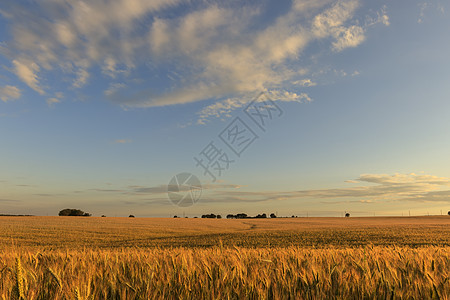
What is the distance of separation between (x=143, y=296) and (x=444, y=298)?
219 cm

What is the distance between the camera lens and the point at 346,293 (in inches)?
95.0

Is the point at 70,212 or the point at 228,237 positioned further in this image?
the point at 70,212

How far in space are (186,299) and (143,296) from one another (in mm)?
321

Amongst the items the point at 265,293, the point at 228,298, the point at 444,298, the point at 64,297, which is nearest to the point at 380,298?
the point at 444,298

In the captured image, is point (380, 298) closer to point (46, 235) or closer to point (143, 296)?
point (143, 296)

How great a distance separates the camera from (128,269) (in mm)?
3291

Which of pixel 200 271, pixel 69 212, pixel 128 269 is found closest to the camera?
pixel 200 271

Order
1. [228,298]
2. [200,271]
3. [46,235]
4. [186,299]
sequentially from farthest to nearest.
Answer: [46,235]
[200,271]
[186,299]
[228,298]

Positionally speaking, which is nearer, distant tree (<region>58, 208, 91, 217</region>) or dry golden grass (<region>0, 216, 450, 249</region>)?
dry golden grass (<region>0, 216, 450, 249</region>)

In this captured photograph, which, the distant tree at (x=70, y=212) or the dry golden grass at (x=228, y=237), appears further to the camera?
the distant tree at (x=70, y=212)

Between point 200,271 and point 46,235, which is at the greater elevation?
point 200,271

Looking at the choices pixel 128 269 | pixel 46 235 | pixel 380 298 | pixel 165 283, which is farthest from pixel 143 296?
pixel 46 235

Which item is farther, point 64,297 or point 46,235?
point 46,235

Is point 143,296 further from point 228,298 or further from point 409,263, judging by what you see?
point 409,263
